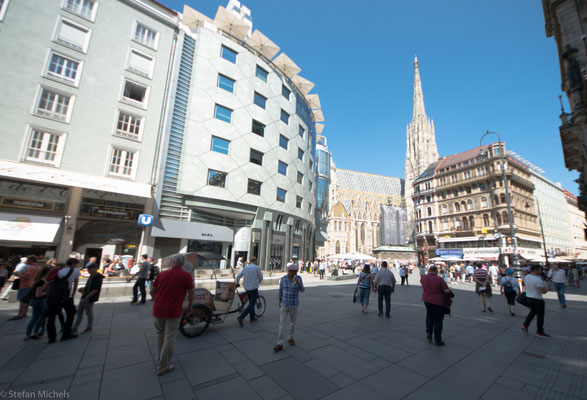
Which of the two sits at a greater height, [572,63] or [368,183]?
[368,183]

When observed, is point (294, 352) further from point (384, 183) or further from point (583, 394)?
point (384, 183)

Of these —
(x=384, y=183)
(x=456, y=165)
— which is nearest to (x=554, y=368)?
(x=456, y=165)

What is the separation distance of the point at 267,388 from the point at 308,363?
111 cm

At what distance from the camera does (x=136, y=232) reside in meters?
18.2

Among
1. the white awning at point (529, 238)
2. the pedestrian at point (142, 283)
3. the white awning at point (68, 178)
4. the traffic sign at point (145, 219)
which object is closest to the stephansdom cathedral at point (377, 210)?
the white awning at point (529, 238)

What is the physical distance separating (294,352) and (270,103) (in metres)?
26.1

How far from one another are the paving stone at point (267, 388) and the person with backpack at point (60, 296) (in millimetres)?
4735

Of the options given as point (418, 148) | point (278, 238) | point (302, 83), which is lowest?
point (278, 238)

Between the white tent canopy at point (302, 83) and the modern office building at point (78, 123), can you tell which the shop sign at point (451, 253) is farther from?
the modern office building at point (78, 123)

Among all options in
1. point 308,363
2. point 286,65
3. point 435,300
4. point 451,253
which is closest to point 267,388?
point 308,363

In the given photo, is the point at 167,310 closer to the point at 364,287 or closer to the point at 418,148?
the point at 364,287

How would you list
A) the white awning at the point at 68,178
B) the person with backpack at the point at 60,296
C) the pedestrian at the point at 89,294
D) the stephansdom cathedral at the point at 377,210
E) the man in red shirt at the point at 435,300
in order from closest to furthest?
the person with backpack at the point at 60,296, the man in red shirt at the point at 435,300, the pedestrian at the point at 89,294, the white awning at the point at 68,178, the stephansdom cathedral at the point at 377,210

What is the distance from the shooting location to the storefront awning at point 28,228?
45.9 ft

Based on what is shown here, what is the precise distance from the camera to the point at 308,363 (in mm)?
4477
